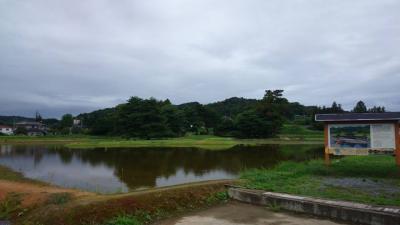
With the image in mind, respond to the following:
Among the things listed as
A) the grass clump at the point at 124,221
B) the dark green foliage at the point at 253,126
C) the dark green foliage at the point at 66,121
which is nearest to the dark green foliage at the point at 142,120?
the dark green foliage at the point at 253,126

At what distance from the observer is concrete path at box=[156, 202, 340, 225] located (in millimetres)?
7645

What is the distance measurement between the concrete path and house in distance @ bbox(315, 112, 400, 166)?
23.1 ft

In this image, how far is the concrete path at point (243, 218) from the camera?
7645 millimetres

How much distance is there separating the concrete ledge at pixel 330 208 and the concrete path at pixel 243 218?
0.25 m

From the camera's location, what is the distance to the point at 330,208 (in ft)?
25.7

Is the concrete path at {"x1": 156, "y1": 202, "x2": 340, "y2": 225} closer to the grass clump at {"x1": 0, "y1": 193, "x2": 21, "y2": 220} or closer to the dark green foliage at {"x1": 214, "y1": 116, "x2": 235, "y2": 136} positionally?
the grass clump at {"x1": 0, "y1": 193, "x2": 21, "y2": 220}

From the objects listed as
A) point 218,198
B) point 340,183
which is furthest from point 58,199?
point 340,183

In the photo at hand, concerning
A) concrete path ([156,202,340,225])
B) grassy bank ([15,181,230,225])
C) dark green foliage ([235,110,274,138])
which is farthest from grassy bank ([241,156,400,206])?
dark green foliage ([235,110,274,138])

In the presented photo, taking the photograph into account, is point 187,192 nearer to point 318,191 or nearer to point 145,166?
point 318,191

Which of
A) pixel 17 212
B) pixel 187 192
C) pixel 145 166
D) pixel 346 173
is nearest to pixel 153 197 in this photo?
pixel 187 192

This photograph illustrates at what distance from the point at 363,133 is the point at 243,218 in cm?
832

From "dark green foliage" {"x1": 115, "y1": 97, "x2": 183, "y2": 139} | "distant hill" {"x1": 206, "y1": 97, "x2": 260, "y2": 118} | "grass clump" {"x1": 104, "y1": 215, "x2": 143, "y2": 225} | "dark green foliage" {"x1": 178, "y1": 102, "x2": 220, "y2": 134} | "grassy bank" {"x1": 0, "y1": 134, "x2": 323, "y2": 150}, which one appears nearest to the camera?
"grass clump" {"x1": 104, "y1": 215, "x2": 143, "y2": 225}

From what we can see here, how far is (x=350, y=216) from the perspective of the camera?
7.53 metres

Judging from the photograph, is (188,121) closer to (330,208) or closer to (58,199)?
(58,199)
